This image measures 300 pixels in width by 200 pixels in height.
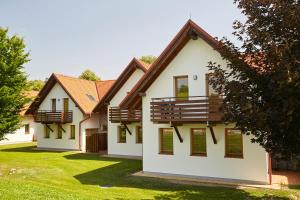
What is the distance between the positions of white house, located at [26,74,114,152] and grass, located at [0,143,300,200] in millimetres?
6736

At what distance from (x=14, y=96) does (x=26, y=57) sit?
127 inches

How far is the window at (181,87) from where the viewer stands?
1838 cm

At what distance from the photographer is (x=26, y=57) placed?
22047 mm

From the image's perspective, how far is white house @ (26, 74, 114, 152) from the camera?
30.2 meters

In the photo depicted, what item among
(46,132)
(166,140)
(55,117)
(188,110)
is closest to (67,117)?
(55,117)

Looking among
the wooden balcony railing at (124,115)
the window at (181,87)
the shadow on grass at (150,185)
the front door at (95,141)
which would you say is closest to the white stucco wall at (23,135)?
the front door at (95,141)

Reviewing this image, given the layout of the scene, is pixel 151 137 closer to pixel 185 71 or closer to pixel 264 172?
pixel 185 71

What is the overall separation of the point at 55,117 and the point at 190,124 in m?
17.5

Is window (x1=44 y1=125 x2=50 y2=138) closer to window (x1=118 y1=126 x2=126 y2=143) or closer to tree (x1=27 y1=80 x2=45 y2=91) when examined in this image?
tree (x1=27 y1=80 x2=45 y2=91)

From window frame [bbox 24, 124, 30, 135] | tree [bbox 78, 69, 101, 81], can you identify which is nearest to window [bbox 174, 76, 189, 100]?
window frame [bbox 24, 124, 30, 135]

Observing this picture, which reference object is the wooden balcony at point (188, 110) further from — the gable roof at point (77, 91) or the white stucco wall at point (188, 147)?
the gable roof at point (77, 91)

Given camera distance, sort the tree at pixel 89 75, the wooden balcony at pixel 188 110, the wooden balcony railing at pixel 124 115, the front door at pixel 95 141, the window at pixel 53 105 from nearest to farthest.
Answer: the wooden balcony at pixel 188 110 → the wooden balcony railing at pixel 124 115 → the front door at pixel 95 141 → the window at pixel 53 105 → the tree at pixel 89 75

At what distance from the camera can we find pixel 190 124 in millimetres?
17891

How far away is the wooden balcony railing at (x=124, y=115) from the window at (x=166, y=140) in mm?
6033
